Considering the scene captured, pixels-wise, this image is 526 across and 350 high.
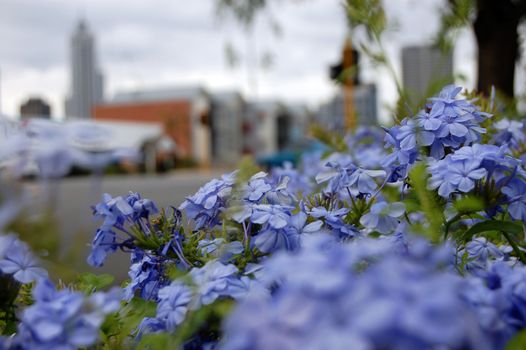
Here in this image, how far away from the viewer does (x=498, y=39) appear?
467cm

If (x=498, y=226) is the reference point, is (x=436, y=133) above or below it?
above

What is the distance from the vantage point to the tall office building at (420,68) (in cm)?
155

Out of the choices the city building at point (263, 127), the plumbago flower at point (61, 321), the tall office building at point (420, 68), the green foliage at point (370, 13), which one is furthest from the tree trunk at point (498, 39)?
the city building at point (263, 127)

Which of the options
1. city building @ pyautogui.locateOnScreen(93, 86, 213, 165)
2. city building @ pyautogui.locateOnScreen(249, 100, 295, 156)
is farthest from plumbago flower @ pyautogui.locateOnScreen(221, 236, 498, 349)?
city building @ pyautogui.locateOnScreen(249, 100, 295, 156)

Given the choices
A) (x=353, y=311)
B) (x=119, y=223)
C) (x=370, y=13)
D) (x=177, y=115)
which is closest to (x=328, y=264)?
(x=353, y=311)

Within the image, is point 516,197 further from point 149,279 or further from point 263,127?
point 263,127

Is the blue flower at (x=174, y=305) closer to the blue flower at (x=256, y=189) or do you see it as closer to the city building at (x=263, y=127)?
the blue flower at (x=256, y=189)

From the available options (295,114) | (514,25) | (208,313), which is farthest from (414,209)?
(295,114)

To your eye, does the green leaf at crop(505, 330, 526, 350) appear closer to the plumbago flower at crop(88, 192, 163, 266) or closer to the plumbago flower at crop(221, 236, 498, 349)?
the plumbago flower at crop(221, 236, 498, 349)

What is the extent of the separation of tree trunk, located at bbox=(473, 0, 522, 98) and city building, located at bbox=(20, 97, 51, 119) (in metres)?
4.14

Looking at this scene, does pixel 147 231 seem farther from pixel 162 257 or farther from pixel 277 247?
pixel 277 247

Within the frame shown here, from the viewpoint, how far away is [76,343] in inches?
25.5

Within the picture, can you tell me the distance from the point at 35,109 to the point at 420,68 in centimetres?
144

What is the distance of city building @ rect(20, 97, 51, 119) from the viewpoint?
92cm
